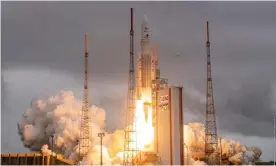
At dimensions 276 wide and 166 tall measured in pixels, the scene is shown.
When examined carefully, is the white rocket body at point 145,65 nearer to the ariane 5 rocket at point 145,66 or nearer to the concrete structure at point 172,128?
the ariane 5 rocket at point 145,66

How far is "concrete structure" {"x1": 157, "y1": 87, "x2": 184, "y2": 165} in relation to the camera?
91500mm

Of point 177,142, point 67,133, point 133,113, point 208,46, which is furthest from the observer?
point 67,133

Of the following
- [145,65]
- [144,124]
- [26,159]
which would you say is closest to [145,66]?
[145,65]

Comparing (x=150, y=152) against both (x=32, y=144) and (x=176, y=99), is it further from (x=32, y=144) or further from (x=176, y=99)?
(x=32, y=144)

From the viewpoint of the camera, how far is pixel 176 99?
302 feet

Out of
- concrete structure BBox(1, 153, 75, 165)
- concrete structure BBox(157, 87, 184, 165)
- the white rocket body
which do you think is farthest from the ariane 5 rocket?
concrete structure BBox(1, 153, 75, 165)

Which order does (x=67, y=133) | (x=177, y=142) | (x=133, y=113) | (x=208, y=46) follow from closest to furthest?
1. (x=177, y=142)
2. (x=133, y=113)
3. (x=208, y=46)
4. (x=67, y=133)

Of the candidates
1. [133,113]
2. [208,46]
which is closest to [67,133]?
[133,113]

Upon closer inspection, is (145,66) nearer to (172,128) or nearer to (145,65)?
(145,65)

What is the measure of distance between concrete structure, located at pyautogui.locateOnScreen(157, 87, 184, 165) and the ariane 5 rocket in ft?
25.0

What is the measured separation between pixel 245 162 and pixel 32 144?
36666mm

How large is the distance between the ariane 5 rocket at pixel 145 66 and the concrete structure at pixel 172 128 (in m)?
7.63

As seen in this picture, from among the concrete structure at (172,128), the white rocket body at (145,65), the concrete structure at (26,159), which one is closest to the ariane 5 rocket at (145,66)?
the white rocket body at (145,65)

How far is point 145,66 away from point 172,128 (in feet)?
44.5
